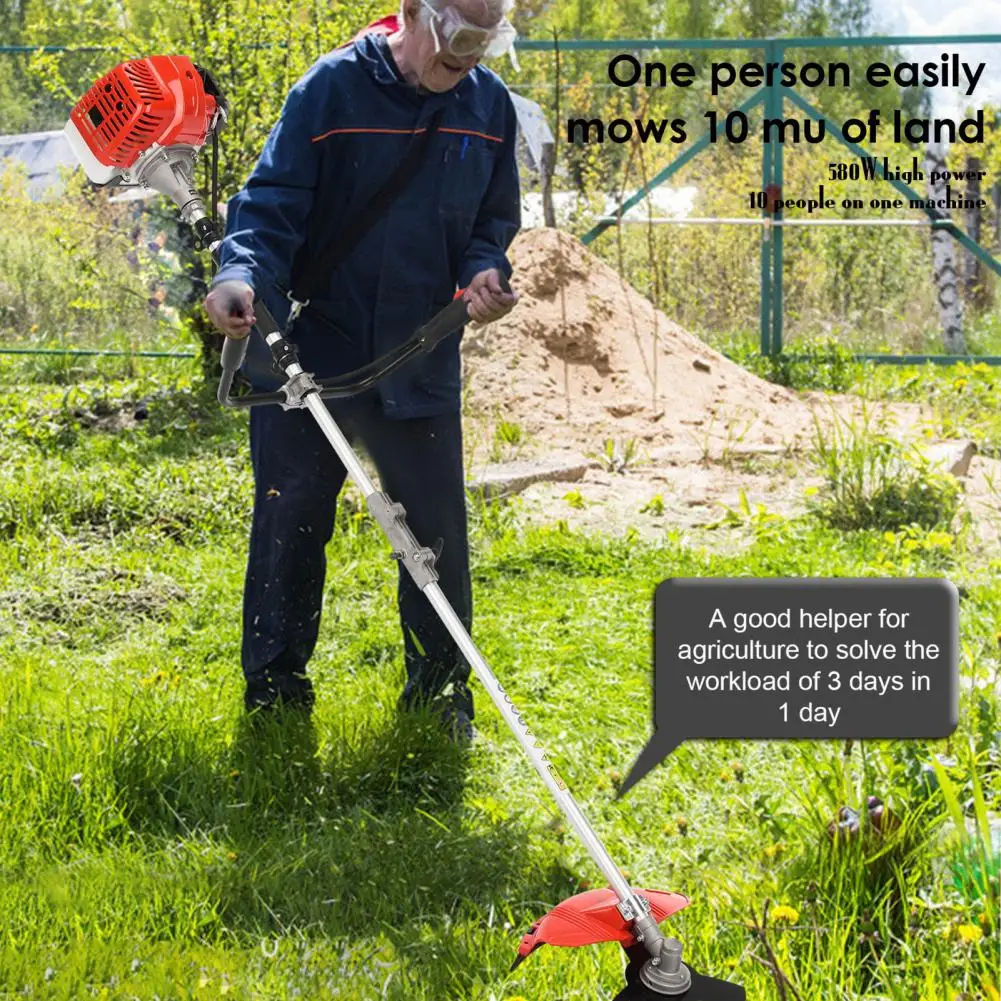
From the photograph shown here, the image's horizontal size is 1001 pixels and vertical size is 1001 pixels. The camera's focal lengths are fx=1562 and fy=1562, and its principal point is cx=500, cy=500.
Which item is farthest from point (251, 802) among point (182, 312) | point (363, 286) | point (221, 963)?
point (182, 312)

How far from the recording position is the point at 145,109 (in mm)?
3102

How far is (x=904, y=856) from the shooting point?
2.87m

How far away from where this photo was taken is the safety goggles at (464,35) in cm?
319

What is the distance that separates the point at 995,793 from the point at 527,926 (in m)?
0.99

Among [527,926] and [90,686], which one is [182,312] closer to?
[90,686]

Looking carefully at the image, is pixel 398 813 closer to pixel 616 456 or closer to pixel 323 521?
pixel 323 521

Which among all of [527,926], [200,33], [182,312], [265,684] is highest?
[200,33]

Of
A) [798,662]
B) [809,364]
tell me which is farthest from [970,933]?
[809,364]

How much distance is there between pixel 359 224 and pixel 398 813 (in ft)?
4.30

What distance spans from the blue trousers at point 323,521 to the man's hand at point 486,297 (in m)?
0.59

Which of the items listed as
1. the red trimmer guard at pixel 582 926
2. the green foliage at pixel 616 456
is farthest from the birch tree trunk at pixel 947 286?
the red trimmer guard at pixel 582 926

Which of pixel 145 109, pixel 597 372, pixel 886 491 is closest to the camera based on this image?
pixel 145 109

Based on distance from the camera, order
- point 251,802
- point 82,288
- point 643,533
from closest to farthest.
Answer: point 251,802 → point 643,533 → point 82,288

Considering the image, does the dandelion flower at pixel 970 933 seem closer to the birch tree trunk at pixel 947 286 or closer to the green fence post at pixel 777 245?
the green fence post at pixel 777 245
